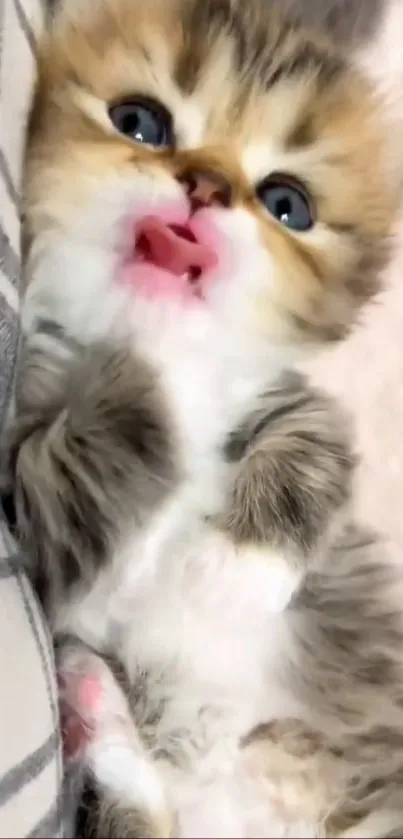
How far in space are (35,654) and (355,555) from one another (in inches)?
11.8

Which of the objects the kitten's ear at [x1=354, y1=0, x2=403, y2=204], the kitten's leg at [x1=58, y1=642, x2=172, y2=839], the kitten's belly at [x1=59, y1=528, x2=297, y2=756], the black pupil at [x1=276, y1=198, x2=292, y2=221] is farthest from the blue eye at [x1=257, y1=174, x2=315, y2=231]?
the kitten's leg at [x1=58, y1=642, x2=172, y2=839]

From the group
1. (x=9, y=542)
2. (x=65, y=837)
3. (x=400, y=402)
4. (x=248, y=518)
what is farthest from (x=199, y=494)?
(x=400, y=402)

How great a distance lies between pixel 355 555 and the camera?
0.92 meters

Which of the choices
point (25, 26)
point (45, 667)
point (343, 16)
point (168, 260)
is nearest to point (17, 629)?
point (45, 667)

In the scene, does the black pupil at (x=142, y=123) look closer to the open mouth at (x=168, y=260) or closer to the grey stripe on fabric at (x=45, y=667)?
the open mouth at (x=168, y=260)

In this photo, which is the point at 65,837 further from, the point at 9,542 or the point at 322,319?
the point at 322,319

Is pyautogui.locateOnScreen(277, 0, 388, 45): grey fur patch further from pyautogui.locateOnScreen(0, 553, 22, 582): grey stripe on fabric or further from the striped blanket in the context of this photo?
pyautogui.locateOnScreen(0, 553, 22, 582): grey stripe on fabric

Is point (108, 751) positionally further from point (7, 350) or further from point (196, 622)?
point (7, 350)

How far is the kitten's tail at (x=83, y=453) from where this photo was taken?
0.76 meters

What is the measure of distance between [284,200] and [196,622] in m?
0.30

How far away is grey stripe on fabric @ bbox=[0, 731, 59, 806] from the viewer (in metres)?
0.65

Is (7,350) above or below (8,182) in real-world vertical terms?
below

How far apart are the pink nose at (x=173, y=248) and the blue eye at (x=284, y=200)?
0.28ft

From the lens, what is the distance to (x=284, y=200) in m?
0.82
